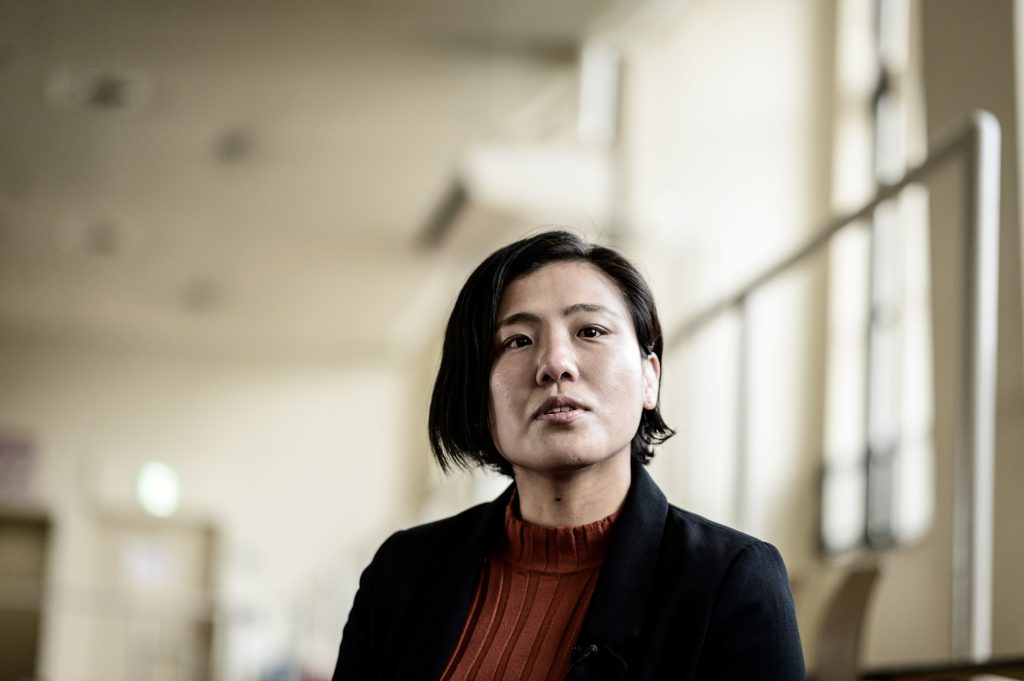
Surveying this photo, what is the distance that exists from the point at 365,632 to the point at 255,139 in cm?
531

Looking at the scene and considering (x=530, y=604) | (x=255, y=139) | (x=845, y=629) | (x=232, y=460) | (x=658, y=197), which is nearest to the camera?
(x=530, y=604)

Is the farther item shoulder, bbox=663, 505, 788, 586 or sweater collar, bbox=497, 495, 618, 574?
sweater collar, bbox=497, 495, 618, 574

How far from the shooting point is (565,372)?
3.58 feet

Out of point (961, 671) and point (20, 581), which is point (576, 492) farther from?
point (20, 581)

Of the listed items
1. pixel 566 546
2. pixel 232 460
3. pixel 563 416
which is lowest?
pixel 566 546

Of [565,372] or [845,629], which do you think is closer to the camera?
[565,372]

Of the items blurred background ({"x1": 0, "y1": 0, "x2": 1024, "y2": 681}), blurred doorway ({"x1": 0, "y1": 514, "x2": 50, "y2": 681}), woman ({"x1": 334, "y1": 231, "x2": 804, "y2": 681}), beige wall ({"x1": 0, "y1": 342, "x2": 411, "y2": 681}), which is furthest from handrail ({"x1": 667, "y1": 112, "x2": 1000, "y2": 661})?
blurred doorway ({"x1": 0, "y1": 514, "x2": 50, "y2": 681})

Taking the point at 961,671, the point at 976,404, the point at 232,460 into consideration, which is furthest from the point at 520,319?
the point at 232,460

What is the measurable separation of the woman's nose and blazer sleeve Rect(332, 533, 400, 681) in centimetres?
27

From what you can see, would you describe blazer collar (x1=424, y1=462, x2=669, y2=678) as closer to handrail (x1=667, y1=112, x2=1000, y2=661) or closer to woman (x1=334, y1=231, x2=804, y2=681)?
woman (x1=334, y1=231, x2=804, y2=681)

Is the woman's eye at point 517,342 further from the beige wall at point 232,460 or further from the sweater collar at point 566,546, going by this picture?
the beige wall at point 232,460

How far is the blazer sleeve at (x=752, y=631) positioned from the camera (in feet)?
3.25

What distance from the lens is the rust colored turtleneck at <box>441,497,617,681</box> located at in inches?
42.4

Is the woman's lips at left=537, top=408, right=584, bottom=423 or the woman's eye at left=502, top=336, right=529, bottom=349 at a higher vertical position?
→ the woman's eye at left=502, top=336, right=529, bottom=349
